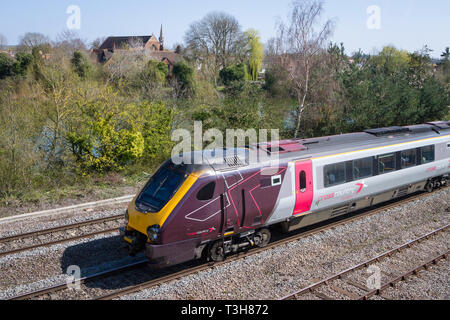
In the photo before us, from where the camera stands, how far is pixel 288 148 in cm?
1056

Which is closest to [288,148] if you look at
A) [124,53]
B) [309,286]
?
[309,286]

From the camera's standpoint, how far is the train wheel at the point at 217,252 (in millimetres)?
9094

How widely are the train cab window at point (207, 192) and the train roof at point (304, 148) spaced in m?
0.43

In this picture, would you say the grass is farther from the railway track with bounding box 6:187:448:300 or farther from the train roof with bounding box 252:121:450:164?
the train roof with bounding box 252:121:450:164

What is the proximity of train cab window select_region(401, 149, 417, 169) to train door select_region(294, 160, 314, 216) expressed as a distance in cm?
487

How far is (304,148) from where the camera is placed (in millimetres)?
10883

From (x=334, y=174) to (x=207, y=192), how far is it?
453 cm

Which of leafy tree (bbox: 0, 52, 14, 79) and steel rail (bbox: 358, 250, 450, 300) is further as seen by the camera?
leafy tree (bbox: 0, 52, 14, 79)

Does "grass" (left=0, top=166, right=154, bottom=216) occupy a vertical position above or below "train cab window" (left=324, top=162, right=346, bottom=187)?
below

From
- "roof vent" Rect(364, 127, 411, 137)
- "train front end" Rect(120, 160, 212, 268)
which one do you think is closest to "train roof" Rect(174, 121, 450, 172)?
"roof vent" Rect(364, 127, 411, 137)

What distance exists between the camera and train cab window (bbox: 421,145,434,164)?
14086 millimetres

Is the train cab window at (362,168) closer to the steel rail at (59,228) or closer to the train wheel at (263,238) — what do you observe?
the train wheel at (263,238)

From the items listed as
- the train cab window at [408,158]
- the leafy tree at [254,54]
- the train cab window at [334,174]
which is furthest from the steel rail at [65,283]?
the leafy tree at [254,54]

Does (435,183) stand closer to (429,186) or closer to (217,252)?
(429,186)
